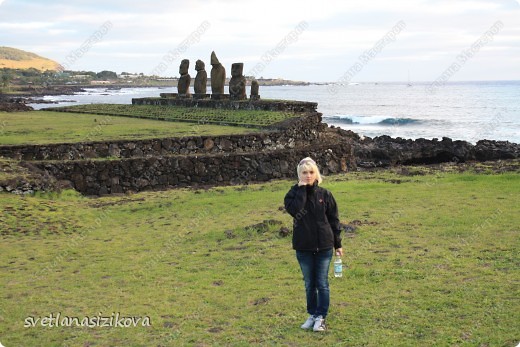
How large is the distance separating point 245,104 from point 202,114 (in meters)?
3.39

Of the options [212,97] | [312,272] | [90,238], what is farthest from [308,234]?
[212,97]

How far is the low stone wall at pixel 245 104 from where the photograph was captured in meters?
31.2

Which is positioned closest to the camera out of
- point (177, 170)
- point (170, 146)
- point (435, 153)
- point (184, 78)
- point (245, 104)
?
point (177, 170)

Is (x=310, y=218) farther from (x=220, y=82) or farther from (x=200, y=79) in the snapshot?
(x=200, y=79)

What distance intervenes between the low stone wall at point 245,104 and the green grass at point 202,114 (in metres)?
0.79

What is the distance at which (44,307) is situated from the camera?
777cm

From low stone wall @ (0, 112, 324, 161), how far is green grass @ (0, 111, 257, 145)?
1007mm

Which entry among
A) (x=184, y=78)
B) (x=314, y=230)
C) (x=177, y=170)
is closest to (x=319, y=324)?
(x=314, y=230)

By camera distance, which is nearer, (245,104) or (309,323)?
(309,323)

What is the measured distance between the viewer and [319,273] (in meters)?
6.58

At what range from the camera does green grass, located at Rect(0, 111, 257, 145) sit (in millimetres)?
21359

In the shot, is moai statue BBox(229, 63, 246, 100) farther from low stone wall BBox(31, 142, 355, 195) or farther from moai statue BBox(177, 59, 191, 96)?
low stone wall BBox(31, 142, 355, 195)

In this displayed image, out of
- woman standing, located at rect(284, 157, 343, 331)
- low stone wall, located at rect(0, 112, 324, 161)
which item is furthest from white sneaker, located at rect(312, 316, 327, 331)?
low stone wall, located at rect(0, 112, 324, 161)

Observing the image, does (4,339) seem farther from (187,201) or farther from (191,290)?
(187,201)
